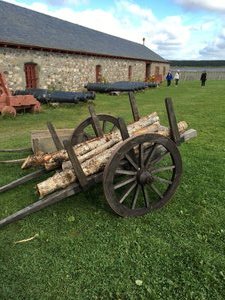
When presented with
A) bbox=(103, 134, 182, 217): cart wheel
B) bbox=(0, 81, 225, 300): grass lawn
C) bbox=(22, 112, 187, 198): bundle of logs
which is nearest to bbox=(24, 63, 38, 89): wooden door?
bbox=(0, 81, 225, 300): grass lawn

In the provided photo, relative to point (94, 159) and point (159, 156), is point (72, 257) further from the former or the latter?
point (159, 156)

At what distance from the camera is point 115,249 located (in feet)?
11.7

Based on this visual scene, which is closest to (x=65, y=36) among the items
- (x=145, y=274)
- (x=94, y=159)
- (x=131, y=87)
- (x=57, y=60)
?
(x=57, y=60)

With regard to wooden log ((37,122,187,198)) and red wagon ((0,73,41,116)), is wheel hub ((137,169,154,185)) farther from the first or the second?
red wagon ((0,73,41,116))

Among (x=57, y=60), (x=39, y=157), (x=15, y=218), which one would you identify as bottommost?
(x=15, y=218)

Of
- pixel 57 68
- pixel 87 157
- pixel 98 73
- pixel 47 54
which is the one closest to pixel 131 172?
pixel 87 157

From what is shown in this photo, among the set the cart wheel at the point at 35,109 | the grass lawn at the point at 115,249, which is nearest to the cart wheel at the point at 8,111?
the cart wheel at the point at 35,109

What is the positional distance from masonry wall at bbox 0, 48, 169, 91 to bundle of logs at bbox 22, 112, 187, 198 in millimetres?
12304

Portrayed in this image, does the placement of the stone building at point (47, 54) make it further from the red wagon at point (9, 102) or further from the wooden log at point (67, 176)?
the wooden log at point (67, 176)

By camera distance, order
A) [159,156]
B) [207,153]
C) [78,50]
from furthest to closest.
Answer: [78,50] < [207,153] < [159,156]

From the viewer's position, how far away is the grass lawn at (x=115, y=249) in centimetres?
299

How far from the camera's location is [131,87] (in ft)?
72.7

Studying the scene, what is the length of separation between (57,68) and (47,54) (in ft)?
3.91

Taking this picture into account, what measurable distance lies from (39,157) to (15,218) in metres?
1.45
